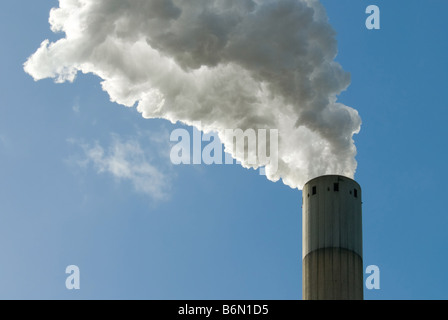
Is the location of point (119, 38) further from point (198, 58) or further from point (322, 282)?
point (322, 282)

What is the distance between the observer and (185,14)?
51281 mm

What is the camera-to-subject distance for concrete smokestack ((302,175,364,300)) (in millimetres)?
42688

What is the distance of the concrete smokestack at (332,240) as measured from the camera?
42688 mm

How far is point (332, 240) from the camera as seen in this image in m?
43.6
